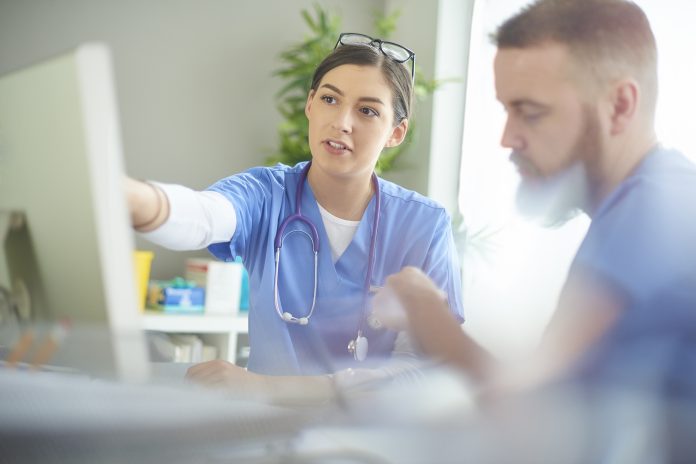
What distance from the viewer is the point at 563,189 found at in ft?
1.73

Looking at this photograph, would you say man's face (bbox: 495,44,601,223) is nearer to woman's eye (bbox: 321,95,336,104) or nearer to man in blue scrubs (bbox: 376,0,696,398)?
man in blue scrubs (bbox: 376,0,696,398)

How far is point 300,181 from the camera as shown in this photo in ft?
2.29

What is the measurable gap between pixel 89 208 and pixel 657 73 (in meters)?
0.43

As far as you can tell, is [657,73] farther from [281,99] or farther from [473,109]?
[281,99]

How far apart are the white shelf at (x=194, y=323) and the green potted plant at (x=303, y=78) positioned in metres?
0.24

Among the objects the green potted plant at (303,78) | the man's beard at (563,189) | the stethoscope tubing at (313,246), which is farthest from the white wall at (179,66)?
the man's beard at (563,189)

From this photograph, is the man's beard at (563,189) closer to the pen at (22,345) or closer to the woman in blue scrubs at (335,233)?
the woman in blue scrubs at (335,233)

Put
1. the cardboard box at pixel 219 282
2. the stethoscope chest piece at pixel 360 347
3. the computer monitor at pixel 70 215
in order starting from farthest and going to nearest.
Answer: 1. the cardboard box at pixel 219 282
2. the stethoscope chest piece at pixel 360 347
3. the computer monitor at pixel 70 215

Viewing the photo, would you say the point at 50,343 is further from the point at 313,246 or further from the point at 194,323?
the point at 194,323

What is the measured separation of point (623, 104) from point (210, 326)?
59 centimetres

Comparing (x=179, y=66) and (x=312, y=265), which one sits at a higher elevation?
(x=179, y=66)

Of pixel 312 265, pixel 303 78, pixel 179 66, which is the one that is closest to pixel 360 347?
pixel 312 265

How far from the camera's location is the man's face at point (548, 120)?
0.49 metres

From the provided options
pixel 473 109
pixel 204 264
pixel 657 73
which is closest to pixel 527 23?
pixel 657 73
